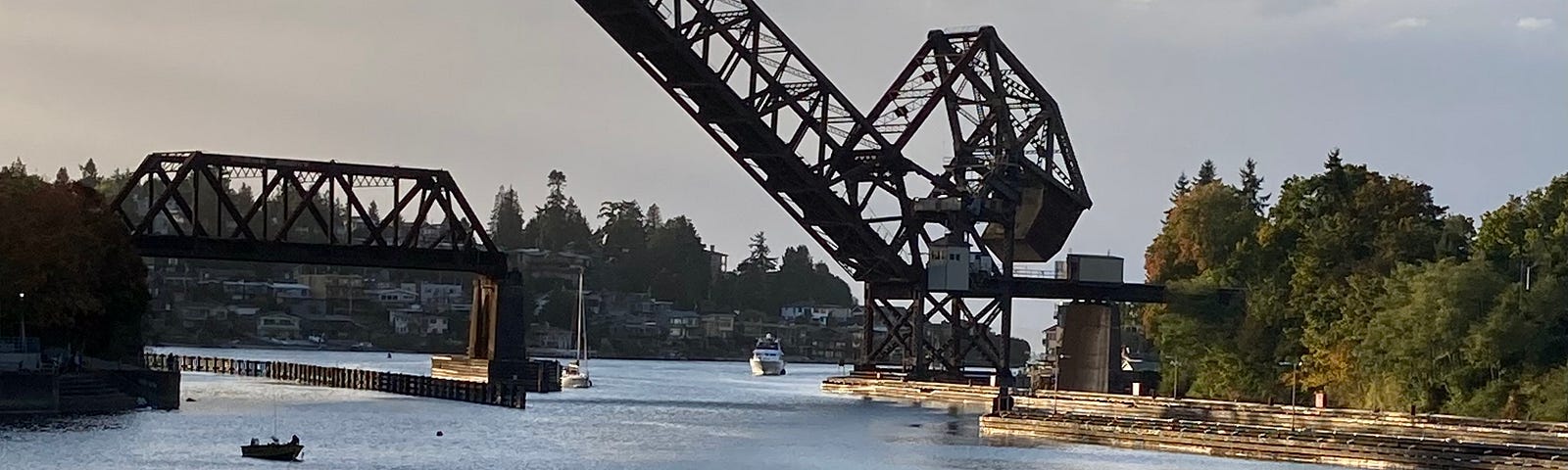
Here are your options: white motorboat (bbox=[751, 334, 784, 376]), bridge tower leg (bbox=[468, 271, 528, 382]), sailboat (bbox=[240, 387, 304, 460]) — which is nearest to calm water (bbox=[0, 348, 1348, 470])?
sailboat (bbox=[240, 387, 304, 460])

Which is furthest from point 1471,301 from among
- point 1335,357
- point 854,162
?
point 854,162

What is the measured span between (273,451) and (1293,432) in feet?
81.8

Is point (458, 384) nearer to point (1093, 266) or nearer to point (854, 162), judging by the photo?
point (854, 162)

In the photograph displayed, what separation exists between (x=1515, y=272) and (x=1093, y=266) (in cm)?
2705

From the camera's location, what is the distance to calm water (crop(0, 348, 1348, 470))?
5822 centimetres

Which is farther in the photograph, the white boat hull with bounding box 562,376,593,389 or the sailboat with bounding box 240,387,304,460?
the white boat hull with bounding box 562,376,593,389

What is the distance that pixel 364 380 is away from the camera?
102 m

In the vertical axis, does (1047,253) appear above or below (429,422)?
above

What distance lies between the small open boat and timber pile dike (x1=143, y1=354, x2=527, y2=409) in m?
28.9

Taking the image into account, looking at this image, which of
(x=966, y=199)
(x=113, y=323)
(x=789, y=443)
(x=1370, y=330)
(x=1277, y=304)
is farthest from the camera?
(x=966, y=199)

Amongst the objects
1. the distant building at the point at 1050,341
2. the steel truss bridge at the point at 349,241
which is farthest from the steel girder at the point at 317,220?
the distant building at the point at 1050,341

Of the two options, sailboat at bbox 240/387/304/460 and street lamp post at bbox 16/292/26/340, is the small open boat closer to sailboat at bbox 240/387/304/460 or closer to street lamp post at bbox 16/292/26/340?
sailboat at bbox 240/387/304/460

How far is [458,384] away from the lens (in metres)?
91.6

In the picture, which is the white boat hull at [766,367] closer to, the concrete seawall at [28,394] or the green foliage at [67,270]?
the green foliage at [67,270]
